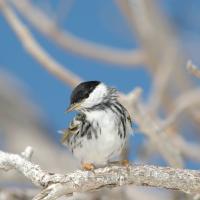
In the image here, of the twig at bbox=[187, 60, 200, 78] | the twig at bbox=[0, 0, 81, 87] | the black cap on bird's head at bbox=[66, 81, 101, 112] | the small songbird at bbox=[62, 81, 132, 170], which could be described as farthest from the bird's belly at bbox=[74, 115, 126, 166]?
the twig at bbox=[0, 0, 81, 87]

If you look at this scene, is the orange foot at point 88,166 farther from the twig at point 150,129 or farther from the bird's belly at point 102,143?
the twig at point 150,129

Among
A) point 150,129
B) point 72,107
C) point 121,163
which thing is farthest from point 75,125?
point 150,129

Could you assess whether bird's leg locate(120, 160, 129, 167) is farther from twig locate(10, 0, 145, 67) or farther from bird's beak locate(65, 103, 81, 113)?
twig locate(10, 0, 145, 67)

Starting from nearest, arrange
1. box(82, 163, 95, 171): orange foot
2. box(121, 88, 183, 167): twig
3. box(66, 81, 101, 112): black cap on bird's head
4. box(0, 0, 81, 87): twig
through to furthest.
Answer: box(82, 163, 95, 171): orange foot < box(66, 81, 101, 112): black cap on bird's head < box(121, 88, 183, 167): twig < box(0, 0, 81, 87): twig

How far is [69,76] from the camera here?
3.42 metres

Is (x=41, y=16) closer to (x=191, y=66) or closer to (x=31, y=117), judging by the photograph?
(x=31, y=117)

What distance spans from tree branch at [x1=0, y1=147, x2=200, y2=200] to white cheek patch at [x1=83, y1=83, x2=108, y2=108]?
267 millimetres

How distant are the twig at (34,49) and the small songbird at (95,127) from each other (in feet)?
3.09

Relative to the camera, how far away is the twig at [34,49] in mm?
3248

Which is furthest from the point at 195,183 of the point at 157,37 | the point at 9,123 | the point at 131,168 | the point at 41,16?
the point at 9,123

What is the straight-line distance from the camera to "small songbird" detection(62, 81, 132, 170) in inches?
88.5

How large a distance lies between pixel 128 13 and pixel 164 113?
74 cm

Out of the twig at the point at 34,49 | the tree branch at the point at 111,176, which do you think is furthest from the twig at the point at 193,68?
the twig at the point at 34,49

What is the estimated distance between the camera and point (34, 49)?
10.8 ft
